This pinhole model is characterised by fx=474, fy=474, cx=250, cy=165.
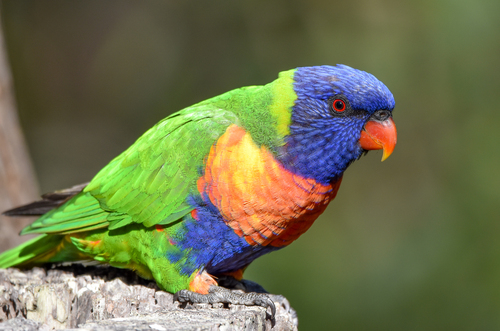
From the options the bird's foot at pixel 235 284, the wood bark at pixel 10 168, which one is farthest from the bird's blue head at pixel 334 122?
the wood bark at pixel 10 168

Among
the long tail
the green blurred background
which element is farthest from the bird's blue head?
the green blurred background

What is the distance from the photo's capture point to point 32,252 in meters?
2.62

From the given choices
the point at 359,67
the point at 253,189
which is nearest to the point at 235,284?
the point at 253,189

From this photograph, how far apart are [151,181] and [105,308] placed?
25.0 inches

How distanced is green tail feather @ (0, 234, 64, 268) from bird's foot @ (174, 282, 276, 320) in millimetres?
902

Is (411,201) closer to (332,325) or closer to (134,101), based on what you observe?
(332,325)

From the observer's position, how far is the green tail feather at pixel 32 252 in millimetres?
2621

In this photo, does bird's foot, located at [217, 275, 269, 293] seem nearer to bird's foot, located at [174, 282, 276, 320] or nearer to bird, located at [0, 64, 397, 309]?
bird, located at [0, 64, 397, 309]

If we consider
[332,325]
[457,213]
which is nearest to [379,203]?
[457,213]

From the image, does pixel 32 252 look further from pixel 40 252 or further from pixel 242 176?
pixel 242 176

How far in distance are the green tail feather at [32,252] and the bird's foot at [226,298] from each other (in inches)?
35.5

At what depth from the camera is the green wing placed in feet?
7.22

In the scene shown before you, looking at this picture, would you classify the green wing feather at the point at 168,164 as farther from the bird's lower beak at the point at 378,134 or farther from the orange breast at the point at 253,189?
the bird's lower beak at the point at 378,134

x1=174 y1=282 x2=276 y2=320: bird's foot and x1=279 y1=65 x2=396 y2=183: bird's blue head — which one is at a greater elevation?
x1=279 y1=65 x2=396 y2=183: bird's blue head
